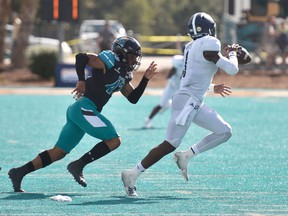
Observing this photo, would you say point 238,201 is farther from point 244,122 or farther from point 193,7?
point 193,7

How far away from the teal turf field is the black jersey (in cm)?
103

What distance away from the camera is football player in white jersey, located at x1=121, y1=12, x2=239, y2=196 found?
35.5ft

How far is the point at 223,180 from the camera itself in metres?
12.1

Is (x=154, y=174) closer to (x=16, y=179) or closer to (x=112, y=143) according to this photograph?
(x=112, y=143)

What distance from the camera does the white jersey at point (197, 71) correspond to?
1101cm

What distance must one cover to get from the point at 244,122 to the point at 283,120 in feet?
3.17

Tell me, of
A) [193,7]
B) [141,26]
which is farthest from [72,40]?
[193,7]

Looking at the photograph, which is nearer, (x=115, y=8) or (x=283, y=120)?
(x=283, y=120)

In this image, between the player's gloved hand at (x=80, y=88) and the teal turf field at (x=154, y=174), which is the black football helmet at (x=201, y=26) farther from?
the teal turf field at (x=154, y=174)

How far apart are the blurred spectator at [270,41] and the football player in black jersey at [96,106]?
82.0ft

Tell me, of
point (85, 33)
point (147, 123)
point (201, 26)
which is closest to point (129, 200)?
point (201, 26)

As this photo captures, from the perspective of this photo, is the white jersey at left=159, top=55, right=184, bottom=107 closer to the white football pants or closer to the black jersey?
the white football pants

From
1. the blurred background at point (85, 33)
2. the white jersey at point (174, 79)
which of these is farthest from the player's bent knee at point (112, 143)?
the blurred background at point (85, 33)

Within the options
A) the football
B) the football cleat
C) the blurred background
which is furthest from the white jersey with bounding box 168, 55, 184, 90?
the blurred background
